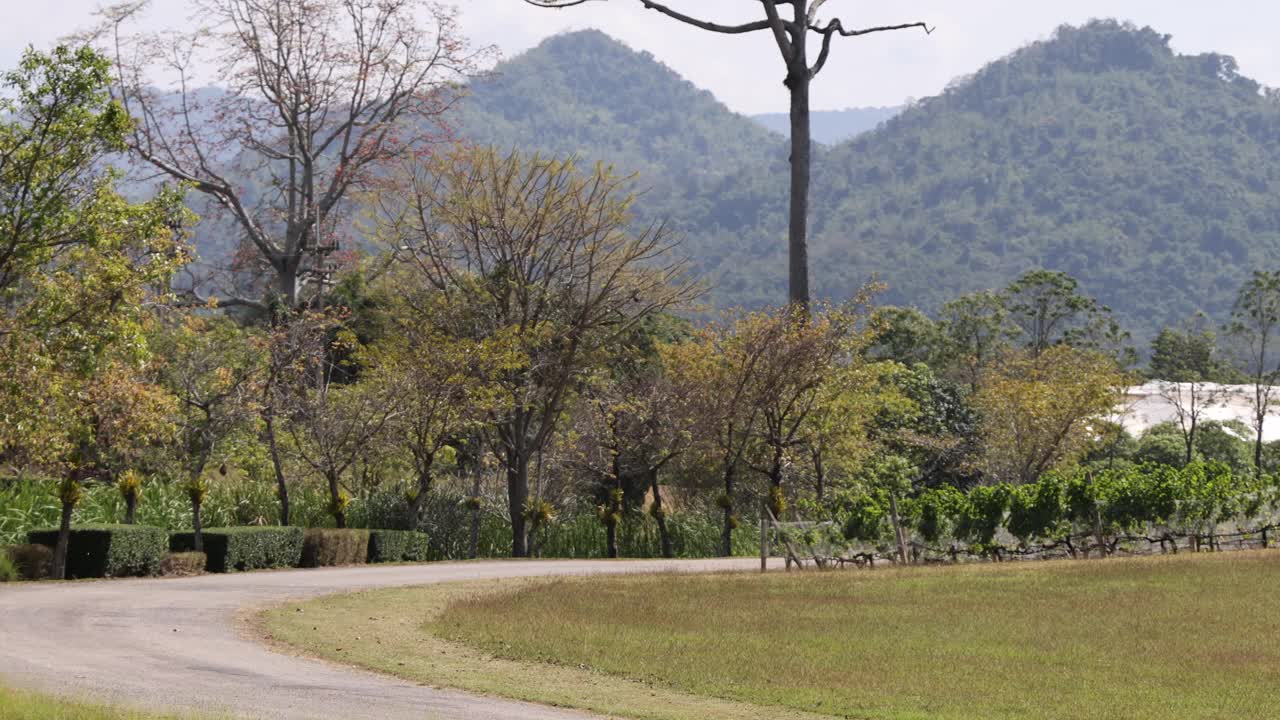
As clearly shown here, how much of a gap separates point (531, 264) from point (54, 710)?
2964 cm

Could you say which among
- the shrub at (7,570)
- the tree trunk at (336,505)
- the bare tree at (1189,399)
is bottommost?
the shrub at (7,570)

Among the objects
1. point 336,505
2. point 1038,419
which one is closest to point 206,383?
point 336,505

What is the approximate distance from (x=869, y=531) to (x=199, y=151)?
25.3m

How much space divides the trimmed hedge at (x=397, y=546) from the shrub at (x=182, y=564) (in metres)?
6.11

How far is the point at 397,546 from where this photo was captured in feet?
110

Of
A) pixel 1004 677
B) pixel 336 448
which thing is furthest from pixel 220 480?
pixel 1004 677

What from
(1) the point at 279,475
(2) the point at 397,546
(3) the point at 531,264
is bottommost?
(2) the point at 397,546

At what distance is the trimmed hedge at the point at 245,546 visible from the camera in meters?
27.2

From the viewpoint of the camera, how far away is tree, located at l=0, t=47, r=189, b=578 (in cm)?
2164

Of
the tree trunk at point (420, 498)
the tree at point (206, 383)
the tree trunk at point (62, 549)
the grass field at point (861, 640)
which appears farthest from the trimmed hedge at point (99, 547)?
the tree trunk at point (420, 498)

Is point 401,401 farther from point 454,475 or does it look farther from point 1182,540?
point 1182,540

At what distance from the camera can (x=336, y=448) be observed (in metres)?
34.3

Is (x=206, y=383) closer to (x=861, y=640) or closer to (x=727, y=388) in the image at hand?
(x=727, y=388)

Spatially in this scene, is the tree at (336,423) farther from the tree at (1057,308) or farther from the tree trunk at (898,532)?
the tree at (1057,308)
